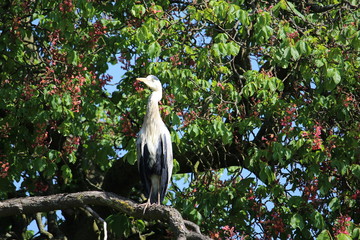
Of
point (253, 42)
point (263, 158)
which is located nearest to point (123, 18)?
point (253, 42)

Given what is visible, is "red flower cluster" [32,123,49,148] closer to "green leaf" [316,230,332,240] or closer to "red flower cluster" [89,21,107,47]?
"red flower cluster" [89,21,107,47]

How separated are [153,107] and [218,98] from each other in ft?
2.37

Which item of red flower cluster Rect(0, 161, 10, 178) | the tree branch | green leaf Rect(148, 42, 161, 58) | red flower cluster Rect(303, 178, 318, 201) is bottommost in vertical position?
the tree branch

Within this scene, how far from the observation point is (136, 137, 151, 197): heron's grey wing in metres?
6.61

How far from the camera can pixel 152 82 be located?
Answer: 6.73 meters

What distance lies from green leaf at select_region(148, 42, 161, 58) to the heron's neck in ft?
1.41

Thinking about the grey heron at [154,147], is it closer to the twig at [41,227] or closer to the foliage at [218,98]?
the foliage at [218,98]

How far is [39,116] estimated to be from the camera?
6.98 meters

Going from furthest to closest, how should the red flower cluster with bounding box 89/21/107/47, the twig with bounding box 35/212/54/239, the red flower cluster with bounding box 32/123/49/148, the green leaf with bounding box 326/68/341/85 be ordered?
1. the twig with bounding box 35/212/54/239
2. the red flower cluster with bounding box 89/21/107/47
3. the red flower cluster with bounding box 32/123/49/148
4. the green leaf with bounding box 326/68/341/85

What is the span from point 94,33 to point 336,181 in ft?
9.79

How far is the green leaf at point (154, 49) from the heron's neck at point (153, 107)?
0.43m

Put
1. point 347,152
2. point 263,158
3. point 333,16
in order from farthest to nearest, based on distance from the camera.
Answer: point 333,16 → point 263,158 → point 347,152

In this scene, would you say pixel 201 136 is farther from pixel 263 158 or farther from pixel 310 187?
pixel 310 187

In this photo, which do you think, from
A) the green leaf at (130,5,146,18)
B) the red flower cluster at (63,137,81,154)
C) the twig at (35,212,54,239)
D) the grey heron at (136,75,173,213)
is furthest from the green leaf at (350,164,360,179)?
the twig at (35,212,54,239)
